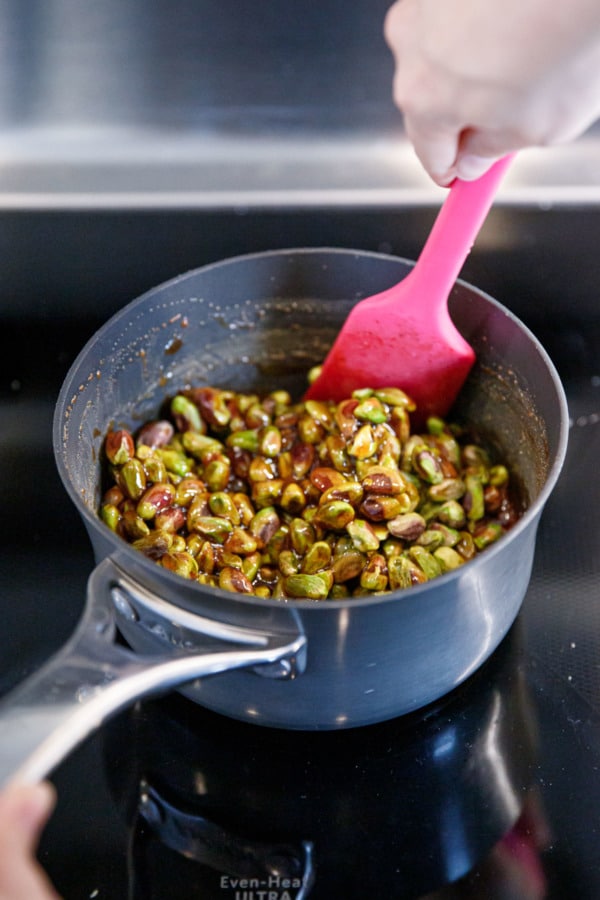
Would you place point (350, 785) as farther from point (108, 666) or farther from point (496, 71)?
point (496, 71)

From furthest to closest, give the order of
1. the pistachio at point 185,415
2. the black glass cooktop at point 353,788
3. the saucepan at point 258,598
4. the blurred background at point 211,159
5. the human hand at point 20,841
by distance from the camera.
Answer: the blurred background at point 211,159 < the pistachio at point 185,415 < the black glass cooktop at point 353,788 < the saucepan at point 258,598 < the human hand at point 20,841

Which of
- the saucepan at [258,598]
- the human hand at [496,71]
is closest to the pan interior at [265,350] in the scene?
the saucepan at [258,598]

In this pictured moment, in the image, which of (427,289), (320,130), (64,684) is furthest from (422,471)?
(320,130)

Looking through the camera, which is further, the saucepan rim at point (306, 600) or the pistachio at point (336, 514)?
the pistachio at point (336, 514)

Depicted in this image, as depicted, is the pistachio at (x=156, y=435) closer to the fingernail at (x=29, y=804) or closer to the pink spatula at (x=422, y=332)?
the pink spatula at (x=422, y=332)

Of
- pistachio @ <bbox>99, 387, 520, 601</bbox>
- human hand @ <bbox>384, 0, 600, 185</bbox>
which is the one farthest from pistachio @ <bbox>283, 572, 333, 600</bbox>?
human hand @ <bbox>384, 0, 600, 185</bbox>

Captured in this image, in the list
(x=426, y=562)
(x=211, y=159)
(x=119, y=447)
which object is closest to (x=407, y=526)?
(x=426, y=562)
